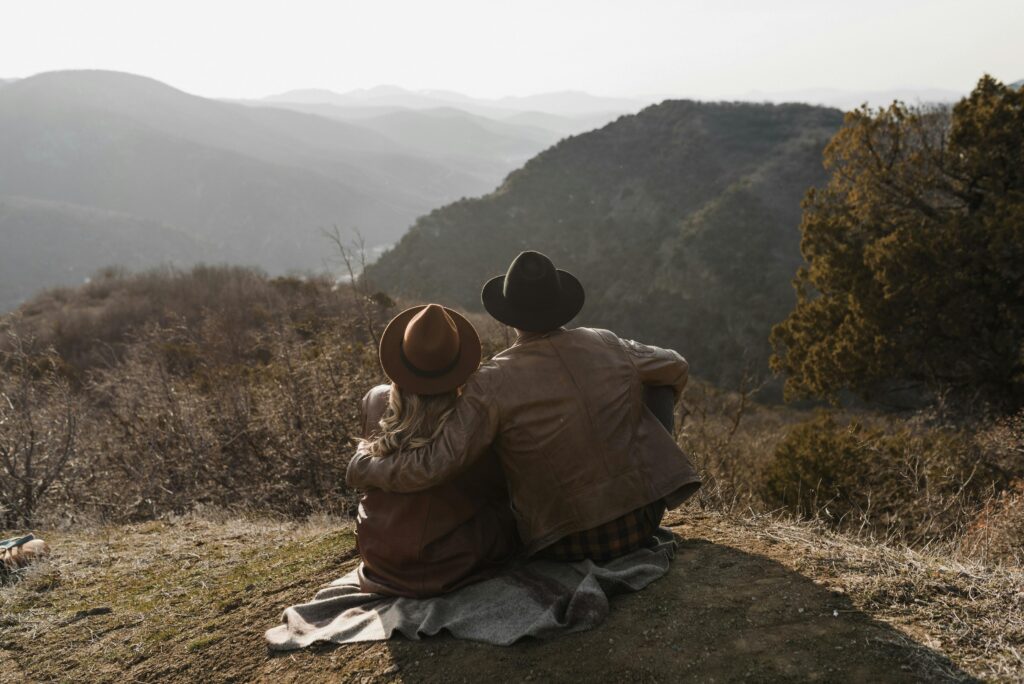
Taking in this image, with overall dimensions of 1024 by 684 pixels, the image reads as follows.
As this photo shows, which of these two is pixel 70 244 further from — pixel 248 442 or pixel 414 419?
pixel 414 419

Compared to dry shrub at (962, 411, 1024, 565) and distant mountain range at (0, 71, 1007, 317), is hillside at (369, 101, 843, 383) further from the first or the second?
dry shrub at (962, 411, 1024, 565)

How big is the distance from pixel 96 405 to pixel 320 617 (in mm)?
9587

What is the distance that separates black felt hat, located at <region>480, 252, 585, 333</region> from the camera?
278 centimetres

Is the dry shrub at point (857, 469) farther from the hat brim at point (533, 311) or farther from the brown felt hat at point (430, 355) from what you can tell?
the brown felt hat at point (430, 355)

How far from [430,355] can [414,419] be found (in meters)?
0.28

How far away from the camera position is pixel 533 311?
110 inches

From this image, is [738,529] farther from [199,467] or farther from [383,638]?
[199,467]

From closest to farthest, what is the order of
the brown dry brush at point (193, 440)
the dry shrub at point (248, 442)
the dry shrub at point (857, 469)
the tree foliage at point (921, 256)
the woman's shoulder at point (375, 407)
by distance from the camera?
the woman's shoulder at point (375, 407) < the brown dry brush at point (193, 440) < the dry shrub at point (248, 442) < the dry shrub at point (857, 469) < the tree foliage at point (921, 256)

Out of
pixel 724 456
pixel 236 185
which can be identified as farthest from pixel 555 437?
pixel 236 185

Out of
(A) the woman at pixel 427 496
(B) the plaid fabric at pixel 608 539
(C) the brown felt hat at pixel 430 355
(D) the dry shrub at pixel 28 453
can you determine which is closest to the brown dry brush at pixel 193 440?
(D) the dry shrub at pixel 28 453

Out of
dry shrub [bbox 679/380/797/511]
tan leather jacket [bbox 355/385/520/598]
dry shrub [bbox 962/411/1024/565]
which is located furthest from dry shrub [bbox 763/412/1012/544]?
tan leather jacket [bbox 355/385/520/598]

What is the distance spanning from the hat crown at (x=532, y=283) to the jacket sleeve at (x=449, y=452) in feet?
1.29

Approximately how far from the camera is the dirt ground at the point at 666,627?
7.47 ft

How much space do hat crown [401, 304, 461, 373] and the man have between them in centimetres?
16
